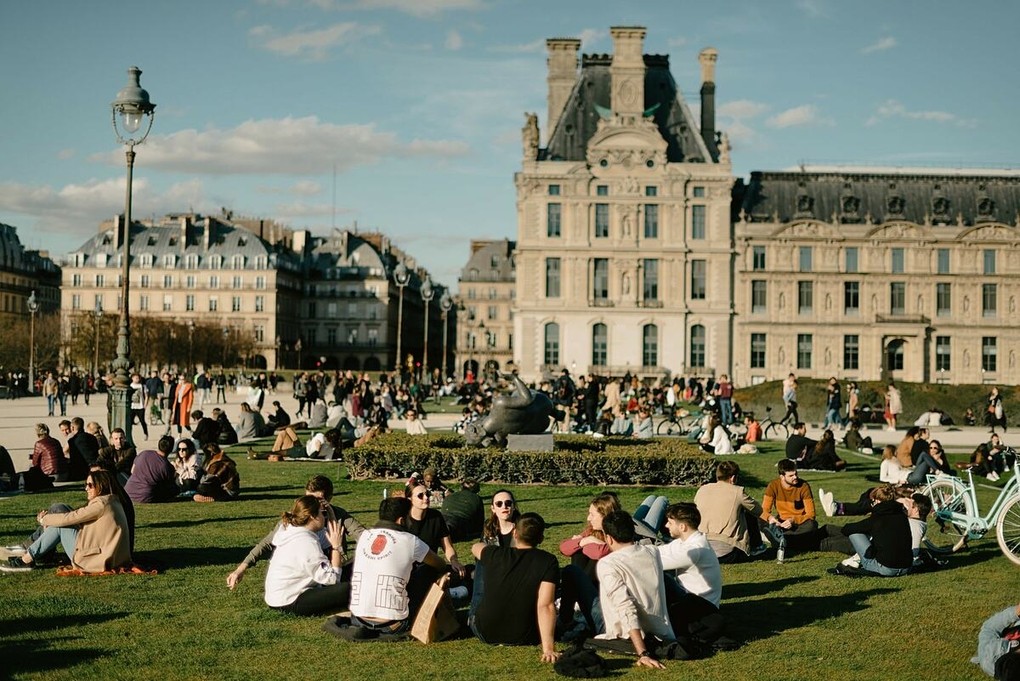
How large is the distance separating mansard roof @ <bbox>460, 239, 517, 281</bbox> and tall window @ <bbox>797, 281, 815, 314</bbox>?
132ft

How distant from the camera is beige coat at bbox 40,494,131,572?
34.1ft

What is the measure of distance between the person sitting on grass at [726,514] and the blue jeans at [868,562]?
3.54 feet

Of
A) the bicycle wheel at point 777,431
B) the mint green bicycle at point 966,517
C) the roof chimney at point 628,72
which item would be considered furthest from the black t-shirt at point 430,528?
the roof chimney at point 628,72

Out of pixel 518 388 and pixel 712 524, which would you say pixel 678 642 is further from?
pixel 518 388

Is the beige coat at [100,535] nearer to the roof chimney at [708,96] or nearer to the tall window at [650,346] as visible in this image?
the tall window at [650,346]

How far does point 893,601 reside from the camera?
398 inches

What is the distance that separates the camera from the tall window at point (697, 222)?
66.6 metres

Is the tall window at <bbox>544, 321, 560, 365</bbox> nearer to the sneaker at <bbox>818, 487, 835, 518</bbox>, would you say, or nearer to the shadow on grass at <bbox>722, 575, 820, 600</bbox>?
the sneaker at <bbox>818, 487, 835, 518</bbox>

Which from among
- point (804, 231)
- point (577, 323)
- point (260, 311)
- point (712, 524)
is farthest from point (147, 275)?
point (712, 524)

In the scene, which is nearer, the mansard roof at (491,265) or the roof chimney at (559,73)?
the roof chimney at (559,73)

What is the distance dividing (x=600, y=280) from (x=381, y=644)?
5897 centimetres

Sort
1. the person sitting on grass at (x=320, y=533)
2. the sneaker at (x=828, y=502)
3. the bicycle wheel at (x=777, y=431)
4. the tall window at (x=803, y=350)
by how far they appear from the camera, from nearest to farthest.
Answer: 1. the person sitting on grass at (x=320, y=533)
2. the sneaker at (x=828, y=502)
3. the bicycle wheel at (x=777, y=431)
4. the tall window at (x=803, y=350)

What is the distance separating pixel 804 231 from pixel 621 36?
15662 mm

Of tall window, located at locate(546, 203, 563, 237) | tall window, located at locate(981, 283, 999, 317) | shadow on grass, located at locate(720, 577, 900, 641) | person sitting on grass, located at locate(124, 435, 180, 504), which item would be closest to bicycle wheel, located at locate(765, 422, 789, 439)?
person sitting on grass, located at locate(124, 435, 180, 504)
